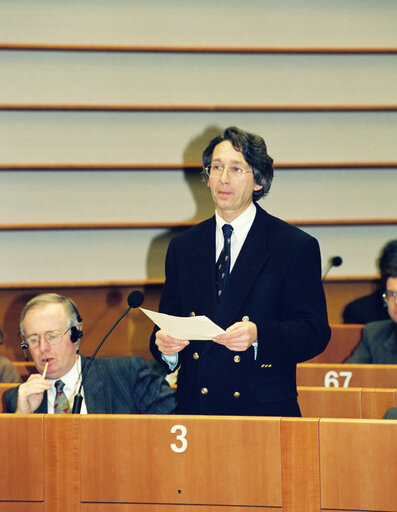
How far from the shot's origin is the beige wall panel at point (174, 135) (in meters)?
5.17

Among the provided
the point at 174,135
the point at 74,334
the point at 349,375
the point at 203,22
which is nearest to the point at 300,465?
the point at 74,334

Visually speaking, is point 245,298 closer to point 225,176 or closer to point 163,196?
point 225,176

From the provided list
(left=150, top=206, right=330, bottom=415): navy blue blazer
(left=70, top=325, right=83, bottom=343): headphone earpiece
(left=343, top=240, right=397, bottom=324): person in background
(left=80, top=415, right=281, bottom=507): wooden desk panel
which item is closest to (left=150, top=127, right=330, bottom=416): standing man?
(left=150, top=206, right=330, bottom=415): navy blue blazer

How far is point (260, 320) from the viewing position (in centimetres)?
225

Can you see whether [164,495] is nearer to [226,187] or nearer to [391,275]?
[226,187]

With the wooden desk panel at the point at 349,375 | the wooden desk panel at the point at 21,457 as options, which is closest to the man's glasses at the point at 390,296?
the wooden desk panel at the point at 349,375

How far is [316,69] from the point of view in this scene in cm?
537

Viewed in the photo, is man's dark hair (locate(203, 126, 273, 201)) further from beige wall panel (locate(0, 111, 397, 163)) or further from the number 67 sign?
beige wall panel (locate(0, 111, 397, 163))

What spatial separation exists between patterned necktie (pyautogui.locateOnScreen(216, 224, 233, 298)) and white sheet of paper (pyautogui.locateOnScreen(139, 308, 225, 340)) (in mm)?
246

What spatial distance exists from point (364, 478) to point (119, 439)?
63 cm

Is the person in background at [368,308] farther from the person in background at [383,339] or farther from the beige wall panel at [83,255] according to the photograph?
the person in background at [383,339]

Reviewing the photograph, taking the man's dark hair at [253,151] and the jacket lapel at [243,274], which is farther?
the man's dark hair at [253,151]

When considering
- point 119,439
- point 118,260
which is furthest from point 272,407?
point 118,260

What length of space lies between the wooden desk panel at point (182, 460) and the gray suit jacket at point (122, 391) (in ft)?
1.94
